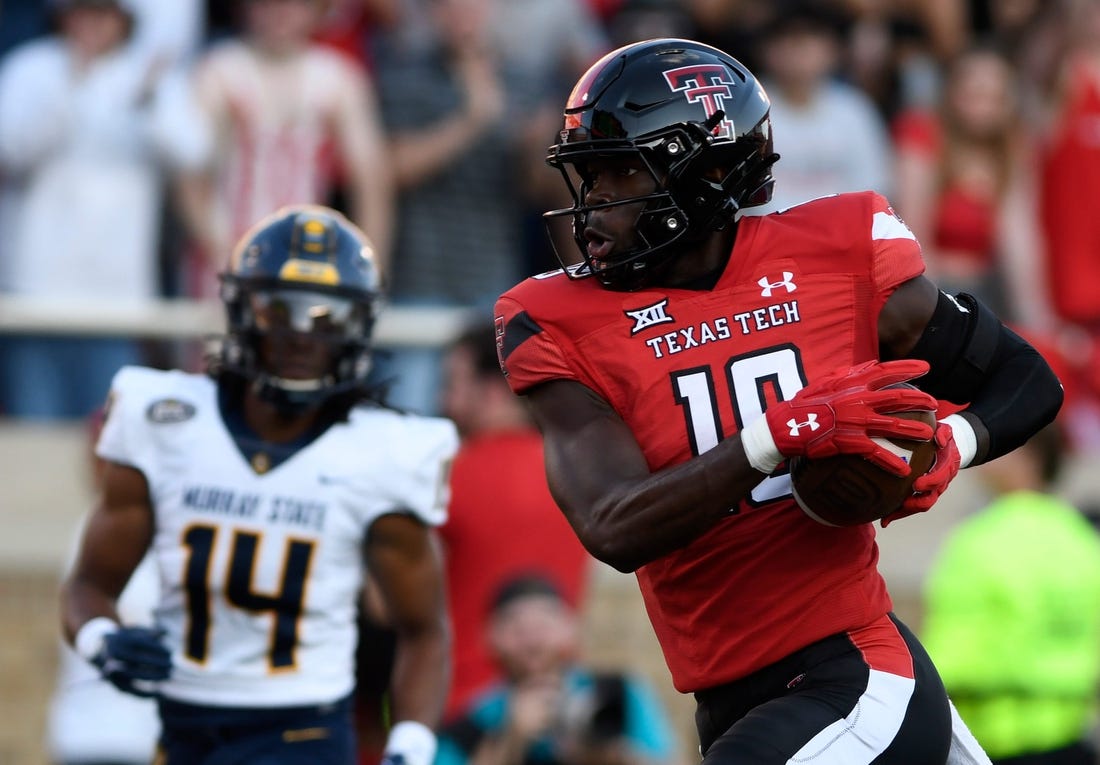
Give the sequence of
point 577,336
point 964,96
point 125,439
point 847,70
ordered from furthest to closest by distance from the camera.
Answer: point 847,70 → point 964,96 → point 125,439 → point 577,336

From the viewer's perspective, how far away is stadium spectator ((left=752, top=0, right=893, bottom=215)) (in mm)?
8625

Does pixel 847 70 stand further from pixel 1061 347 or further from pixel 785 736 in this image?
pixel 785 736

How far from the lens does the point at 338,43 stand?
8.62m

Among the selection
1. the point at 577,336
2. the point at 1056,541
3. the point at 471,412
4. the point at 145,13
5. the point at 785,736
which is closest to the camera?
the point at 785,736

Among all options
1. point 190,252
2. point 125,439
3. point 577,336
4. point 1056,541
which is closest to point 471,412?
point 190,252

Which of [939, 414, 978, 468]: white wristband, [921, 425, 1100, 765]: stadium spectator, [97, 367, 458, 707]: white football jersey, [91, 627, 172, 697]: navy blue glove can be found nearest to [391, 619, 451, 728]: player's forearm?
[97, 367, 458, 707]: white football jersey

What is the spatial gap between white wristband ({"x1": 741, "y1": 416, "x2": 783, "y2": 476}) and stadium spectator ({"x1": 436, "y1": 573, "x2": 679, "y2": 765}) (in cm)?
333

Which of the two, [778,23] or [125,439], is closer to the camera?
[125,439]

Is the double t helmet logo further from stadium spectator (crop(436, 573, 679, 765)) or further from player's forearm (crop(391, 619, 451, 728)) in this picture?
stadium spectator (crop(436, 573, 679, 765))

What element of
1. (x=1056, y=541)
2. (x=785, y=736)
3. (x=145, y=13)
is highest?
(x=145, y=13)

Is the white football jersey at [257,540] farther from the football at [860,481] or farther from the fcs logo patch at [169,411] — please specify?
the football at [860,481]

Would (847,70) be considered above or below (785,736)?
above

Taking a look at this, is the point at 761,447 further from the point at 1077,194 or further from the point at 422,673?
the point at 1077,194

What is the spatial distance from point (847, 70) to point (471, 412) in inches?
125
